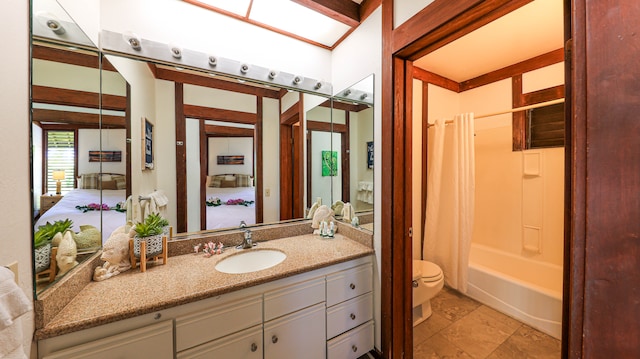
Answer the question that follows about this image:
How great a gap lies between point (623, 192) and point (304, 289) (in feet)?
3.98

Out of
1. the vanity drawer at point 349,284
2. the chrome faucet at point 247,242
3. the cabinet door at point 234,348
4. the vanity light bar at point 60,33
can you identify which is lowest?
the cabinet door at point 234,348

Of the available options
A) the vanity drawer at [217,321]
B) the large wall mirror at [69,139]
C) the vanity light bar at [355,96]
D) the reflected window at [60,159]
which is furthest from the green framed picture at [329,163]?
the reflected window at [60,159]

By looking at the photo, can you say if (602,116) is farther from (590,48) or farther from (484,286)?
(484,286)

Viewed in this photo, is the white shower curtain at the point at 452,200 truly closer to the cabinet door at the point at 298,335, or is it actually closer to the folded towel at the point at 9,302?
the cabinet door at the point at 298,335

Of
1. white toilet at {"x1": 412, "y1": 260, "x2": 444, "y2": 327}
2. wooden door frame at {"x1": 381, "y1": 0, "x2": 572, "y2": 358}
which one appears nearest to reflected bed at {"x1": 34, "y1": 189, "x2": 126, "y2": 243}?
wooden door frame at {"x1": 381, "y1": 0, "x2": 572, "y2": 358}

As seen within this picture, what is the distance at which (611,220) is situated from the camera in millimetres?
533

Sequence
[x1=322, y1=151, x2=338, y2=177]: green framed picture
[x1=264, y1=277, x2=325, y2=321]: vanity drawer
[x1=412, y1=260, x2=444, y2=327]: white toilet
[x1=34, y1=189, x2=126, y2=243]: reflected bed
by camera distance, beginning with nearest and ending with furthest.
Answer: [x1=34, y1=189, x2=126, y2=243]: reflected bed < [x1=264, y1=277, x2=325, y2=321]: vanity drawer < [x1=412, y1=260, x2=444, y2=327]: white toilet < [x1=322, y1=151, x2=338, y2=177]: green framed picture

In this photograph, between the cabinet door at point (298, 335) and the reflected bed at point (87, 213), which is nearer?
the reflected bed at point (87, 213)

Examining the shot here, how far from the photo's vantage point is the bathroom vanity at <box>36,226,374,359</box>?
2.58 feet

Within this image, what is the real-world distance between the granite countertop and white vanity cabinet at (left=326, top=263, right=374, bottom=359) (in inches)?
5.5

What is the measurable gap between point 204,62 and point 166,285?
1334mm

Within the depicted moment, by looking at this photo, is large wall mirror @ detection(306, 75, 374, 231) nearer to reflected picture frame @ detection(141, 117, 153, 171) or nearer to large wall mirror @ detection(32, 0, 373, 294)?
large wall mirror @ detection(32, 0, 373, 294)

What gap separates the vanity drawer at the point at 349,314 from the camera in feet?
4.22

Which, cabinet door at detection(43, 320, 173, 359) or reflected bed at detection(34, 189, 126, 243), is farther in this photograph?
reflected bed at detection(34, 189, 126, 243)
